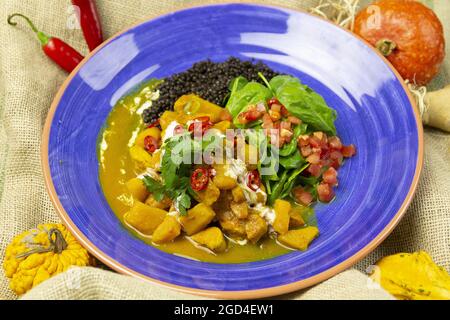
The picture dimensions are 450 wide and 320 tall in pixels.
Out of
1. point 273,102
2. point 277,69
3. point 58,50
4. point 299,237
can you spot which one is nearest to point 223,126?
point 273,102

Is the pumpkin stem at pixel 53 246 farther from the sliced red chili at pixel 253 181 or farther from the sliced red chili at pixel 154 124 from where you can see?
the sliced red chili at pixel 253 181

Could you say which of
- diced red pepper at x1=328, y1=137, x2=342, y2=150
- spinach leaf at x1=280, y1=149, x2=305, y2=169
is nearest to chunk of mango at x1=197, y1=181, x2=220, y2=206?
spinach leaf at x1=280, y1=149, x2=305, y2=169

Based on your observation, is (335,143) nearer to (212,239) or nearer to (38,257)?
(212,239)

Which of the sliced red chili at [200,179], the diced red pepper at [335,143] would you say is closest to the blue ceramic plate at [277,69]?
the diced red pepper at [335,143]

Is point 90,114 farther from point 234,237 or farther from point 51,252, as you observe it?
point 234,237
